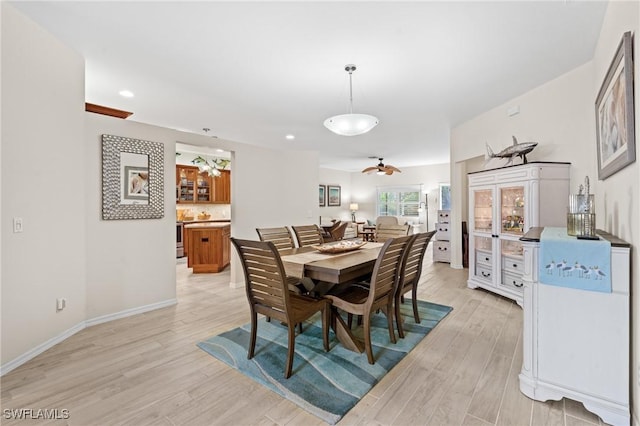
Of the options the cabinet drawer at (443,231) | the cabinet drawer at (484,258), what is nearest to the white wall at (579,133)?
the cabinet drawer at (443,231)

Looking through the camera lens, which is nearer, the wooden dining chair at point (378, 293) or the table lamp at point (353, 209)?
the wooden dining chair at point (378, 293)

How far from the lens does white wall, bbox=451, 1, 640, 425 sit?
1.55 metres

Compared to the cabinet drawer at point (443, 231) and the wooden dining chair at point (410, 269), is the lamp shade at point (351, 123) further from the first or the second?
the cabinet drawer at point (443, 231)

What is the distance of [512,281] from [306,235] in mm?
2641

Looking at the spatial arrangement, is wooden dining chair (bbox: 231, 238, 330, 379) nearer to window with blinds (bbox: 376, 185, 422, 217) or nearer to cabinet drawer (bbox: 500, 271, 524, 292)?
cabinet drawer (bbox: 500, 271, 524, 292)

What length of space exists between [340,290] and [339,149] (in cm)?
440

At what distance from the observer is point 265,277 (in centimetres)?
211

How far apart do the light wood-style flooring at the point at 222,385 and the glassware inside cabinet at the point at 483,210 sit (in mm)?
1433

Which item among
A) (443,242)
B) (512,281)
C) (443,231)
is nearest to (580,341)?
(512,281)

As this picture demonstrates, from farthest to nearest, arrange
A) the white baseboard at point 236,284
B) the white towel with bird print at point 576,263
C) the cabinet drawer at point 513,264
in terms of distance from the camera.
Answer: the white baseboard at point 236,284 → the cabinet drawer at point 513,264 → the white towel with bird print at point 576,263

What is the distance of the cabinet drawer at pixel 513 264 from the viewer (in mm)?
3461

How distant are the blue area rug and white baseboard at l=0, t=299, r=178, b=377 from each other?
4.03 ft

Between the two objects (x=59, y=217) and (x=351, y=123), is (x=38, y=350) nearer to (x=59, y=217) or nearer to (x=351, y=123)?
(x=59, y=217)

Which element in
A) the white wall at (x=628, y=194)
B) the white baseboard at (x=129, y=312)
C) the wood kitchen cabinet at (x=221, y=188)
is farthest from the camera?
the wood kitchen cabinet at (x=221, y=188)
